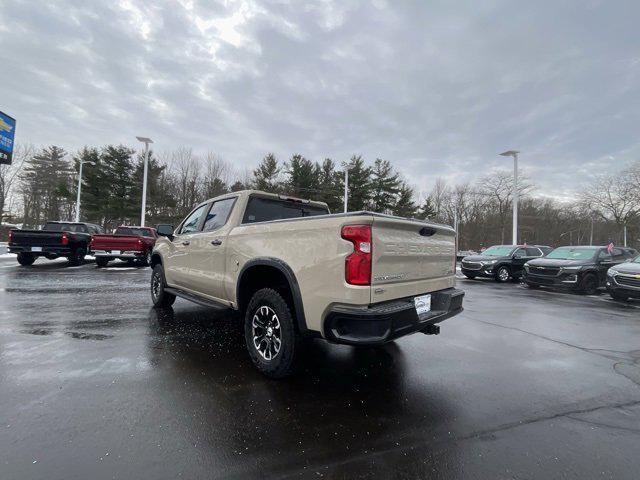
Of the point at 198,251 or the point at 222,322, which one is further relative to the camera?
the point at 222,322

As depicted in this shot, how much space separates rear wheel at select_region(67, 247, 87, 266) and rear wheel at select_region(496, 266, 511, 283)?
55.9ft

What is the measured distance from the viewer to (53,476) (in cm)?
205

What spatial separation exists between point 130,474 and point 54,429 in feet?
2.89

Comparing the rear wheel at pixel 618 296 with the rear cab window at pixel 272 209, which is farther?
the rear wheel at pixel 618 296

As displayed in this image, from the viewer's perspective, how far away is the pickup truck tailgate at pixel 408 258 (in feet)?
9.88

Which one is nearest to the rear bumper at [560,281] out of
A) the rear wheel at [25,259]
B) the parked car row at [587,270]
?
the parked car row at [587,270]

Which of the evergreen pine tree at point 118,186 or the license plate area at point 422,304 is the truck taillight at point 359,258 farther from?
the evergreen pine tree at point 118,186

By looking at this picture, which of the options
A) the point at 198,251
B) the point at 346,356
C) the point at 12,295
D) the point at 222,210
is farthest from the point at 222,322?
the point at 12,295

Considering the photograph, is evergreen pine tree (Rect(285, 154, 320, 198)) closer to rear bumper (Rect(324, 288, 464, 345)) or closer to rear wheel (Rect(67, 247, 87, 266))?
rear wheel (Rect(67, 247, 87, 266))

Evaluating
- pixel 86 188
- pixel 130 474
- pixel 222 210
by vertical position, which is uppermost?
pixel 86 188

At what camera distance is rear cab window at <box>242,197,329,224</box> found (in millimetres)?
4598

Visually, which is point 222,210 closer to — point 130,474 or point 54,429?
point 54,429

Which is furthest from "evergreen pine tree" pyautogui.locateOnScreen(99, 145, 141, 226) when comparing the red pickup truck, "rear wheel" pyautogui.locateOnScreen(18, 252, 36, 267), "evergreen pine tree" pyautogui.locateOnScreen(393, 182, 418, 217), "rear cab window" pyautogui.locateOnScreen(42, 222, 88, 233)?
"evergreen pine tree" pyautogui.locateOnScreen(393, 182, 418, 217)

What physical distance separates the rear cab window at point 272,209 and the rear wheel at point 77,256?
1296 cm
